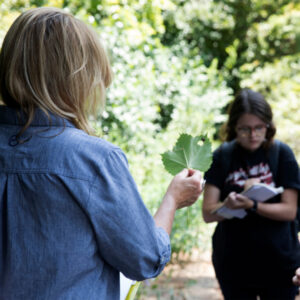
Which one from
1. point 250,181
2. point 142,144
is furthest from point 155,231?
point 142,144

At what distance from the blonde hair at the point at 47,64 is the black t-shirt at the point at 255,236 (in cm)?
154

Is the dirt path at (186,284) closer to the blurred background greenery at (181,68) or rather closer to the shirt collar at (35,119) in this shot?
the blurred background greenery at (181,68)

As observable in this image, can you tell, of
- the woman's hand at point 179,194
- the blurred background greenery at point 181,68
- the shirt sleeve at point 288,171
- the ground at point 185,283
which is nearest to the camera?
the woman's hand at point 179,194

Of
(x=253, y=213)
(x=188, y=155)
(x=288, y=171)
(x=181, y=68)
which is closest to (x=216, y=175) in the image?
(x=253, y=213)

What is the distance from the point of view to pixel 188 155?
175 centimetres

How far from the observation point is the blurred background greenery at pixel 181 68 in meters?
5.01

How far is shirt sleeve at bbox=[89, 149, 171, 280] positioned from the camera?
113cm

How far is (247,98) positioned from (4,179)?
182cm

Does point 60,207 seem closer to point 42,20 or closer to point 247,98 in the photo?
point 42,20

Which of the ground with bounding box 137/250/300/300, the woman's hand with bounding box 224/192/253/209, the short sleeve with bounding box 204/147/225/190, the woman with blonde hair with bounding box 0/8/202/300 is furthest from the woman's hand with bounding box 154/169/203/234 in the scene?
the ground with bounding box 137/250/300/300

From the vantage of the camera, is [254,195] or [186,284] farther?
[186,284]

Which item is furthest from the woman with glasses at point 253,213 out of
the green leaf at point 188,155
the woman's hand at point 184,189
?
the woman's hand at point 184,189

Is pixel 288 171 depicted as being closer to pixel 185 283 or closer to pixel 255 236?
pixel 255 236

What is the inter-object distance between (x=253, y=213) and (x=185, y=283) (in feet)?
8.19
